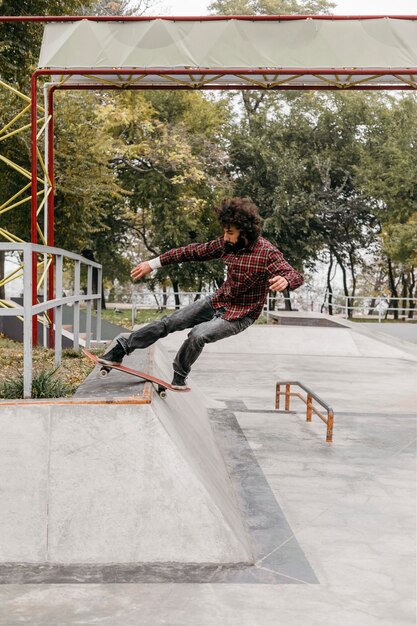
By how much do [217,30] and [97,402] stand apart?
27.6ft

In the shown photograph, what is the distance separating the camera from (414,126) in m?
36.2

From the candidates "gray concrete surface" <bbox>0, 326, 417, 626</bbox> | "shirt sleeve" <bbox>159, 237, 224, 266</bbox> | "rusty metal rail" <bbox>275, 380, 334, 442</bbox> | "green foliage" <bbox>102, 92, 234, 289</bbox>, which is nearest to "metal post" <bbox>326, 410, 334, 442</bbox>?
"rusty metal rail" <bbox>275, 380, 334, 442</bbox>

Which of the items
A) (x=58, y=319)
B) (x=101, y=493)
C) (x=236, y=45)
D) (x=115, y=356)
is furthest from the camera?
(x=236, y=45)

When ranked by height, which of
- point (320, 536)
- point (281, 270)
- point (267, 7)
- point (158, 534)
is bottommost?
point (320, 536)

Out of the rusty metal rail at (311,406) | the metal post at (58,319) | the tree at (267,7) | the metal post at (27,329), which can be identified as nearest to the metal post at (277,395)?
the rusty metal rail at (311,406)

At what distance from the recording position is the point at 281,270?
5414mm

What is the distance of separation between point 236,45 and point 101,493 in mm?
8717

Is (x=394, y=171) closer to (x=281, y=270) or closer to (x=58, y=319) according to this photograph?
(x=58, y=319)

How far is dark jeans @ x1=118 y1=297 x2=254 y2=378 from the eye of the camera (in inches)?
220

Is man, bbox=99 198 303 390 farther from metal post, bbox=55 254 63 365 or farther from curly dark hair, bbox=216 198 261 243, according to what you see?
metal post, bbox=55 254 63 365

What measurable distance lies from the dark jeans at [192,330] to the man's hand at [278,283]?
1.95 ft

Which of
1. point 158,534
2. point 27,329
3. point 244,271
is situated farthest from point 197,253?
point 158,534

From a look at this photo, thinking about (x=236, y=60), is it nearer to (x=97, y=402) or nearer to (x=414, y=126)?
(x=97, y=402)

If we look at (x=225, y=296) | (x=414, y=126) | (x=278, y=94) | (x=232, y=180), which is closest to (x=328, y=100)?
(x=278, y=94)
